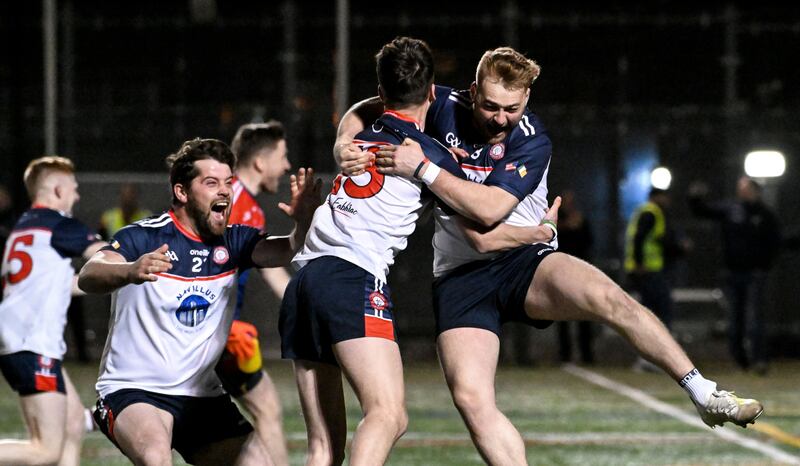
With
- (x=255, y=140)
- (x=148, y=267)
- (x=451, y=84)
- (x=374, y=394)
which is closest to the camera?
(x=148, y=267)

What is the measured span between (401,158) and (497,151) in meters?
0.64

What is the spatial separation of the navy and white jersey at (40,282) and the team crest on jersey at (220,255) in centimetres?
149

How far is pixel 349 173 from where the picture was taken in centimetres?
575

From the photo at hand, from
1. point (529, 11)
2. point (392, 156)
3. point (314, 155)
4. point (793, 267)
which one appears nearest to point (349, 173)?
point (392, 156)

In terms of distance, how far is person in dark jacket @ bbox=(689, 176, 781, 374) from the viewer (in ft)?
48.4

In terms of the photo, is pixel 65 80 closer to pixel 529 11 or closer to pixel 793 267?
pixel 529 11

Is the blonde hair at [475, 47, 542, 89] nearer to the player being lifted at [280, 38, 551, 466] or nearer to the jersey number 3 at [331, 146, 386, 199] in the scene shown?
the player being lifted at [280, 38, 551, 466]

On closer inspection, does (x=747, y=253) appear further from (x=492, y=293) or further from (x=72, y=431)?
(x=72, y=431)

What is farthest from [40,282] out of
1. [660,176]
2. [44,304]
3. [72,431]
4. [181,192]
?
[660,176]

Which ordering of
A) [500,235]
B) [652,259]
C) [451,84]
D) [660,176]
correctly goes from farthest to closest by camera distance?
[451,84] → [660,176] → [652,259] → [500,235]

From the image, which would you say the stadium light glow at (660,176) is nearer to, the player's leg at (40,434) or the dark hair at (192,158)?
the player's leg at (40,434)

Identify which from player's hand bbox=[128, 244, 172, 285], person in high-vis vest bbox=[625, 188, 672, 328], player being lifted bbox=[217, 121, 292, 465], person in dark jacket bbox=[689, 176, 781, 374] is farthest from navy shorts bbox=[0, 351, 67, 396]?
person in high-vis vest bbox=[625, 188, 672, 328]

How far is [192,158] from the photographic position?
5.87m

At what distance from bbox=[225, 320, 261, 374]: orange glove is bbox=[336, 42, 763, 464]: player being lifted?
1338mm
